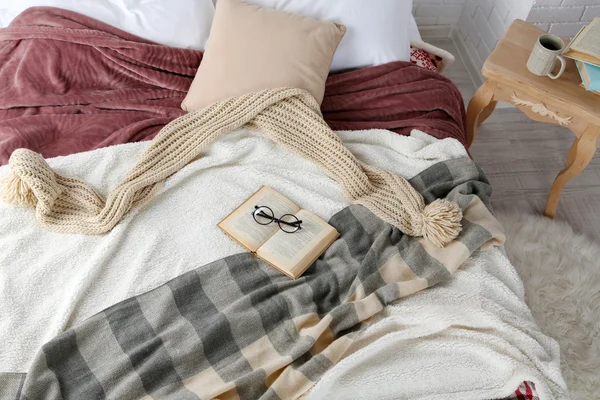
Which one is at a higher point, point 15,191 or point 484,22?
point 484,22

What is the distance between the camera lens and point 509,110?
230 centimetres

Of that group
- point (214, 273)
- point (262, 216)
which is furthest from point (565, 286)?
point (214, 273)

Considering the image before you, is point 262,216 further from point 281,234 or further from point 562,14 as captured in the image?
point 562,14

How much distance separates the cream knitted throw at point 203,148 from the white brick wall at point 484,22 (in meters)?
1.14

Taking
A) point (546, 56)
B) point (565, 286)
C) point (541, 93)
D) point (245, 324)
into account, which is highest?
point (546, 56)

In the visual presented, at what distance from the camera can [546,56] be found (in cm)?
154

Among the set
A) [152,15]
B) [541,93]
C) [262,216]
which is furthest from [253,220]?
[541,93]

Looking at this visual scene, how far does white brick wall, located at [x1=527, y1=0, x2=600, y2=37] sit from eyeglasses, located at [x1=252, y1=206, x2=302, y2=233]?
137 cm

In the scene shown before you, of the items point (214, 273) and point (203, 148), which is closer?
point (214, 273)

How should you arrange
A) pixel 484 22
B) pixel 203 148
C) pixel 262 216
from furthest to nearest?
pixel 484 22 → pixel 203 148 → pixel 262 216

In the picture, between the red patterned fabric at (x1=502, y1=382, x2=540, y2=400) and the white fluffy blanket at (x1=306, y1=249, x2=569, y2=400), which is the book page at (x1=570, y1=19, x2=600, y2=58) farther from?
the red patterned fabric at (x1=502, y1=382, x2=540, y2=400)

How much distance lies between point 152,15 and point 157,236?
77cm

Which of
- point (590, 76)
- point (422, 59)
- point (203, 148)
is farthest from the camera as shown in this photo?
point (422, 59)

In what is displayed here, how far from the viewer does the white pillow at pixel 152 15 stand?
1652mm
